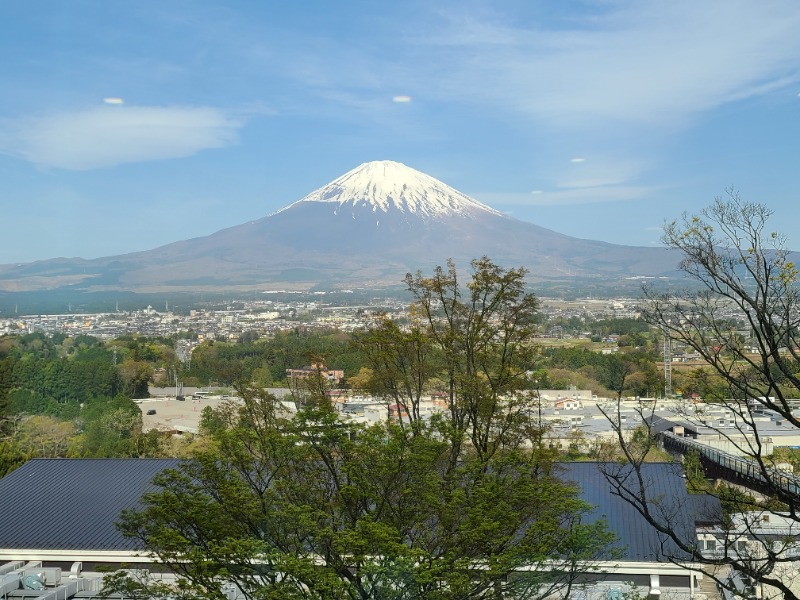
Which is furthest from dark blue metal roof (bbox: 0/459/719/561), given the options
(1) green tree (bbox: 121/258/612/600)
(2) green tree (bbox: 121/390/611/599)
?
(2) green tree (bbox: 121/390/611/599)

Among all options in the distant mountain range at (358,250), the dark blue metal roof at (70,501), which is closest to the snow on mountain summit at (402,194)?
the distant mountain range at (358,250)

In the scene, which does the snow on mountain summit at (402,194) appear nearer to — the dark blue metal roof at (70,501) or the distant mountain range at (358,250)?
the distant mountain range at (358,250)

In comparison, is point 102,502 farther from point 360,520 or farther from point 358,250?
point 358,250

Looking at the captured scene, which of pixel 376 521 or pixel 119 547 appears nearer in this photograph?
pixel 376 521

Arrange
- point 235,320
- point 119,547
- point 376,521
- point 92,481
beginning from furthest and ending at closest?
point 235,320 → point 92,481 → point 119,547 → point 376,521

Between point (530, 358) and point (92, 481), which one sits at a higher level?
point (530, 358)

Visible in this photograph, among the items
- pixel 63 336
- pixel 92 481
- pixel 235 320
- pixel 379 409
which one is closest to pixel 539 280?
pixel 235 320

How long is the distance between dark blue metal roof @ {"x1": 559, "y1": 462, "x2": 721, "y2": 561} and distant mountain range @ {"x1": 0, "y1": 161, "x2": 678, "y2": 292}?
9484 cm

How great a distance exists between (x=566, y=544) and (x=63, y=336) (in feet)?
196

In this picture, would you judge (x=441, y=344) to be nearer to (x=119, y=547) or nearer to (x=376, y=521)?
(x=376, y=521)

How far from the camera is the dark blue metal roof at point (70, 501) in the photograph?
8.88 metres

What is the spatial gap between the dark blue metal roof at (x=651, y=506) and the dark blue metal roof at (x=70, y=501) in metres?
4.66

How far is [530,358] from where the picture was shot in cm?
809

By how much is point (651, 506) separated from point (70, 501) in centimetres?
635
